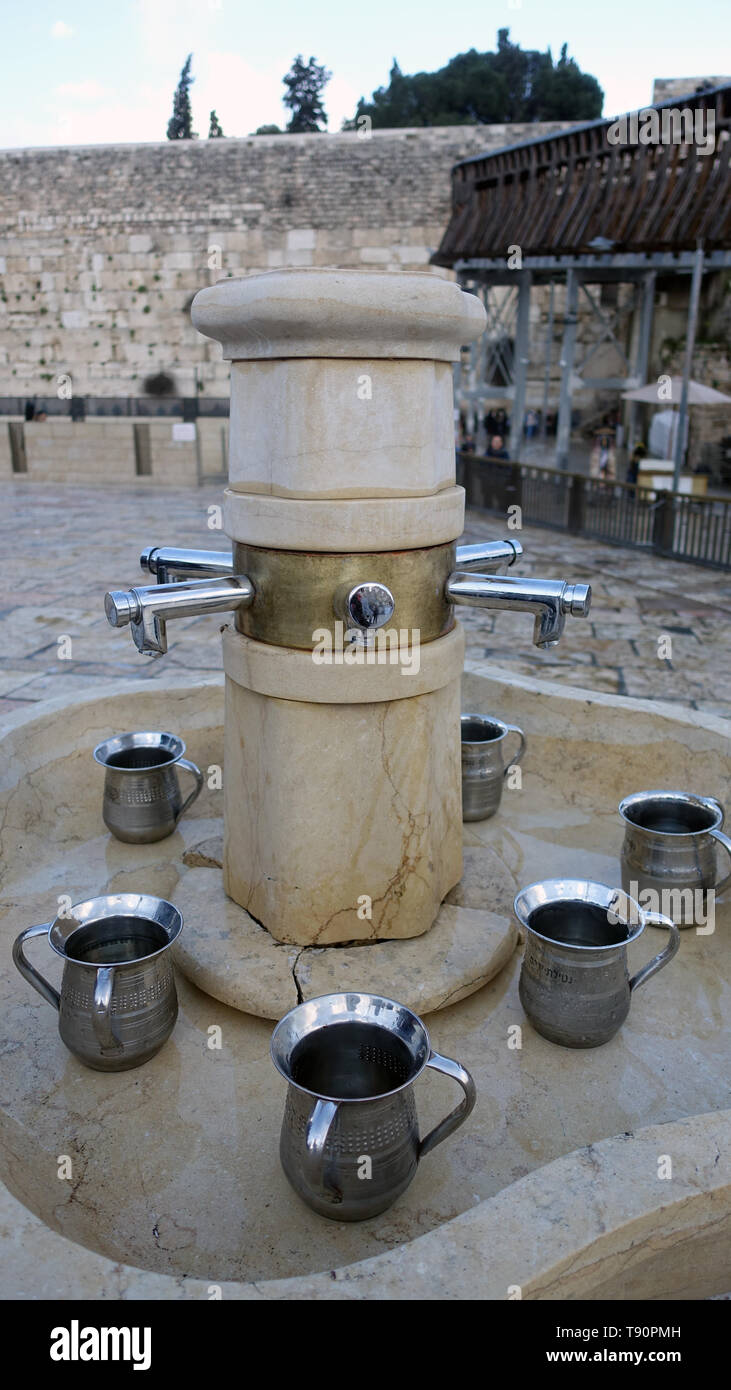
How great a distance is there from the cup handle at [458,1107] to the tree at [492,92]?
44558mm

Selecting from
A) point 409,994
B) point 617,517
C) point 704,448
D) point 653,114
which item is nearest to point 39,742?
point 409,994

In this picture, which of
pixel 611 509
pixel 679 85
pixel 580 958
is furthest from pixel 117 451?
pixel 580 958

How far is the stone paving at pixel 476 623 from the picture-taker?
18.5 ft

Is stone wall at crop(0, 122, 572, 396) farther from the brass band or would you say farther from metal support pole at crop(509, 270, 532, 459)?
→ the brass band

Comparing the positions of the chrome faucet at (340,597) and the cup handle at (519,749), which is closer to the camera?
the chrome faucet at (340,597)

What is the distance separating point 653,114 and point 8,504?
369 inches

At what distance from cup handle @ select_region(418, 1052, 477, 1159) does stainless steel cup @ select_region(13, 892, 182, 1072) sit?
723mm

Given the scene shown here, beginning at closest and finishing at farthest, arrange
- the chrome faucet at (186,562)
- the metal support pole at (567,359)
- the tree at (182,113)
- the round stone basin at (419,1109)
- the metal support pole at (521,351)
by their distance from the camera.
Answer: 1. the round stone basin at (419,1109)
2. the chrome faucet at (186,562)
3. the metal support pole at (567,359)
4. the metal support pole at (521,351)
5. the tree at (182,113)

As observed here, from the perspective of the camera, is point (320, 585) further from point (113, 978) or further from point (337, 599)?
point (113, 978)

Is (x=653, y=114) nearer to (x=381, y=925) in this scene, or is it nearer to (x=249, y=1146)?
(x=381, y=925)

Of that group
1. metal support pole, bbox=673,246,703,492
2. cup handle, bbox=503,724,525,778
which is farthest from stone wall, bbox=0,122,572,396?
cup handle, bbox=503,724,525,778

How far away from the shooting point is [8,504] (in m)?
13.4

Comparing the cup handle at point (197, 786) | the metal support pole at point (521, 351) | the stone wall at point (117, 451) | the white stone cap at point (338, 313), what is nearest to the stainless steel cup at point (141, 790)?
the cup handle at point (197, 786)

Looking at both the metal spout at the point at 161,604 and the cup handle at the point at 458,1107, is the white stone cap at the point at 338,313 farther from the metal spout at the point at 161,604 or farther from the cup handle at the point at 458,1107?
the cup handle at the point at 458,1107
